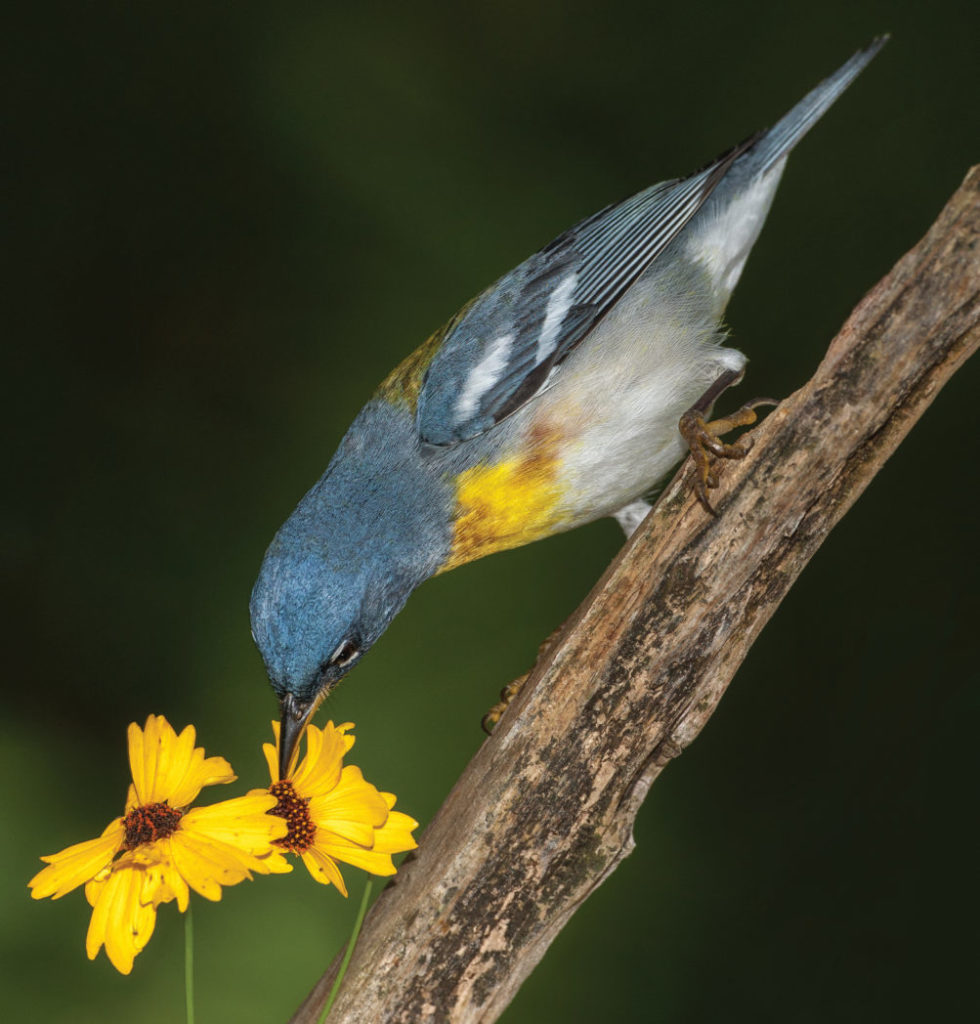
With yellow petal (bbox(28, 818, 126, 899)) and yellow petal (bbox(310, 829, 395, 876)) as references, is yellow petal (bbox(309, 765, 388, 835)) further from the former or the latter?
yellow petal (bbox(28, 818, 126, 899))

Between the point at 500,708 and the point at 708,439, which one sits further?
the point at 500,708

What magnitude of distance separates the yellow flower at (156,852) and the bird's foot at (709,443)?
80cm

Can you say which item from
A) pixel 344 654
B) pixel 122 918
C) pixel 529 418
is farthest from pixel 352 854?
pixel 529 418

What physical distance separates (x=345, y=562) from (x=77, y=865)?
0.83 m

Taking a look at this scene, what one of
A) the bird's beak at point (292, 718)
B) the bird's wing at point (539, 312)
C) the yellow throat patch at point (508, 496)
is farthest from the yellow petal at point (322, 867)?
the bird's wing at point (539, 312)

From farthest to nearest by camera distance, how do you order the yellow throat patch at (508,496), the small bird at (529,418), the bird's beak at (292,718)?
1. the yellow throat patch at (508,496)
2. the small bird at (529,418)
3. the bird's beak at (292,718)

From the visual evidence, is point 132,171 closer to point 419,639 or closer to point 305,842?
point 419,639

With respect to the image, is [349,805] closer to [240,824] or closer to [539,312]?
[240,824]

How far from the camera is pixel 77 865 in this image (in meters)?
1.17

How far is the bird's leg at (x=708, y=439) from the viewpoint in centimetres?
160

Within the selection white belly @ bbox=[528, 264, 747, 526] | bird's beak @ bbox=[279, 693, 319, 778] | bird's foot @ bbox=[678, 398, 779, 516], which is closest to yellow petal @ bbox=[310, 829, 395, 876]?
bird's beak @ bbox=[279, 693, 319, 778]

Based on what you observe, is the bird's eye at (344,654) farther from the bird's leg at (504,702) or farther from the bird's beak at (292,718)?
the bird's leg at (504,702)

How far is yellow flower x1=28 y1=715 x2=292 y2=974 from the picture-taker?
1124mm

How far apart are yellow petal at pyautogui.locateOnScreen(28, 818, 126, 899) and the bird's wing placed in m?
1.15
